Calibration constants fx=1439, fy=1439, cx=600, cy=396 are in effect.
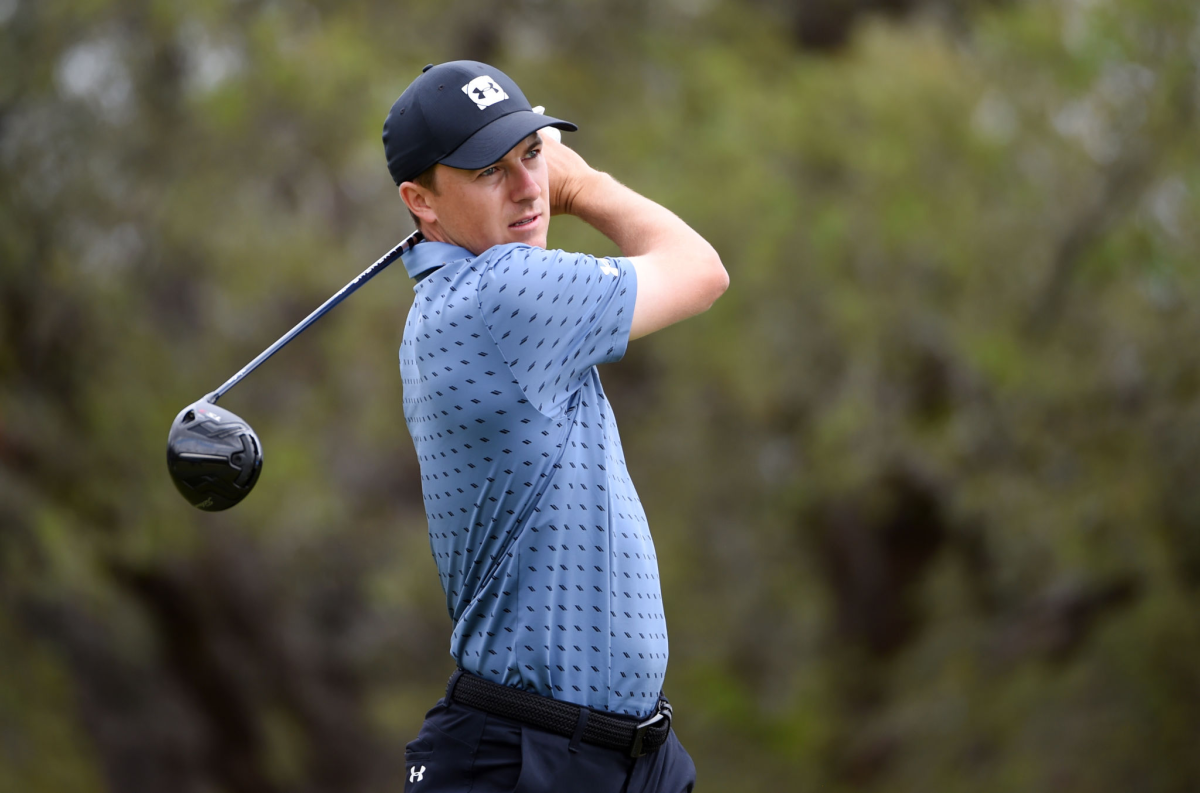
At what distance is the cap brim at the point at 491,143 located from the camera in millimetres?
A: 2193

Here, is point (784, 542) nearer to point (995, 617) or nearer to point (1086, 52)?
point (995, 617)

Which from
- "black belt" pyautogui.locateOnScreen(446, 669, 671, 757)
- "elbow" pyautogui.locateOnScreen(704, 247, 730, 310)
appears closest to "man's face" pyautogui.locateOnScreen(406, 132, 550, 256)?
"elbow" pyautogui.locateOnScreen(704, 247, 730, 310)

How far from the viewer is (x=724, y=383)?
9305 millimetres

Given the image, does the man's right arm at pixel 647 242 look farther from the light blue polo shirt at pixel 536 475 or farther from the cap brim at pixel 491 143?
the cap brim at pixel 491 143

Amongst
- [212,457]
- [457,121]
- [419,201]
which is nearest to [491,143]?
[457,121]

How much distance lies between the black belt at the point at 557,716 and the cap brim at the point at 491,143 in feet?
2.61

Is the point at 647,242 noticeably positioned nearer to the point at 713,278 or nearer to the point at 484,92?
the point at 713,278

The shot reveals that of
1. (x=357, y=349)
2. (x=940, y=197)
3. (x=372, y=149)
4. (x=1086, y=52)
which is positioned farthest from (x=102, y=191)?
(x=1086, y=52)

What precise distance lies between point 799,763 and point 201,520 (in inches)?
190

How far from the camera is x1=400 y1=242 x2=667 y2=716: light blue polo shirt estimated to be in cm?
216

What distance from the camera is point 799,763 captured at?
10.8 meters

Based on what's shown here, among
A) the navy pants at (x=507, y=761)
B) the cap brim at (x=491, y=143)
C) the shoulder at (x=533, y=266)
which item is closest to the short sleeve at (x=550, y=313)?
the shoulder at (x=533, y=266)

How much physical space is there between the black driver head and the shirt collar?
1.22ft

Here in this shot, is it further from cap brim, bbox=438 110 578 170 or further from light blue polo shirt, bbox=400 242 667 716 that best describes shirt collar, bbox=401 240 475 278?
cap brim, bbox=438 110 578 170
